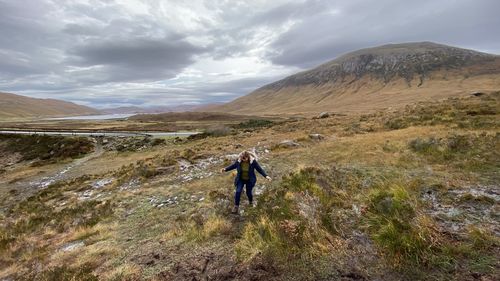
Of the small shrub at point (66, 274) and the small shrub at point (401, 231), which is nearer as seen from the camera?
the small shrub at point (401, 231)

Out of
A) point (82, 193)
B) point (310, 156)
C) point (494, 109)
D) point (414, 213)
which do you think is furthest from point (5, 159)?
point (494, 109)

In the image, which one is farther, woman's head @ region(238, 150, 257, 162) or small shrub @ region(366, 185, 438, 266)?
woman's head @ region(238, 150, 257, 162)

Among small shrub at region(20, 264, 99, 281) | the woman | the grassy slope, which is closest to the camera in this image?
the grassy slope

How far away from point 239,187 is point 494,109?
25.9m

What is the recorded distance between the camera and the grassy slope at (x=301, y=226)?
19.8ft

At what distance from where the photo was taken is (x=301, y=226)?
735cm

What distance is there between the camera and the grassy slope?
604cm

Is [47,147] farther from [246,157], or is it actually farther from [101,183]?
[246,157]

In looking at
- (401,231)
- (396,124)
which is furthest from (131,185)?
(396,124)

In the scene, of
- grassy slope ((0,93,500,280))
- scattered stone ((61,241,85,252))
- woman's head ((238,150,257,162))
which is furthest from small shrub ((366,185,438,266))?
scattered stone ((61,241,85,252))

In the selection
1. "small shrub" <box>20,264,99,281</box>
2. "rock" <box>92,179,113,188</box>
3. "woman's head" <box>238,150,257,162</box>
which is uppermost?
"woman's head" <box>238,150,257,162</box>

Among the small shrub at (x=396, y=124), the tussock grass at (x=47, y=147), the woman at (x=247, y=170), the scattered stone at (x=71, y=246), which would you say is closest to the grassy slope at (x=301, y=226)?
the scattered stone at (x=71, y=246)

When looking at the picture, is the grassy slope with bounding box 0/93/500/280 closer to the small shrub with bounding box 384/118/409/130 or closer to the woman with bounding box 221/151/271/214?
the woman with bounding box 221/151/271/214

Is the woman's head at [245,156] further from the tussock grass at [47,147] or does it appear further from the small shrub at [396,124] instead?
the tussock grass at [47,147]
